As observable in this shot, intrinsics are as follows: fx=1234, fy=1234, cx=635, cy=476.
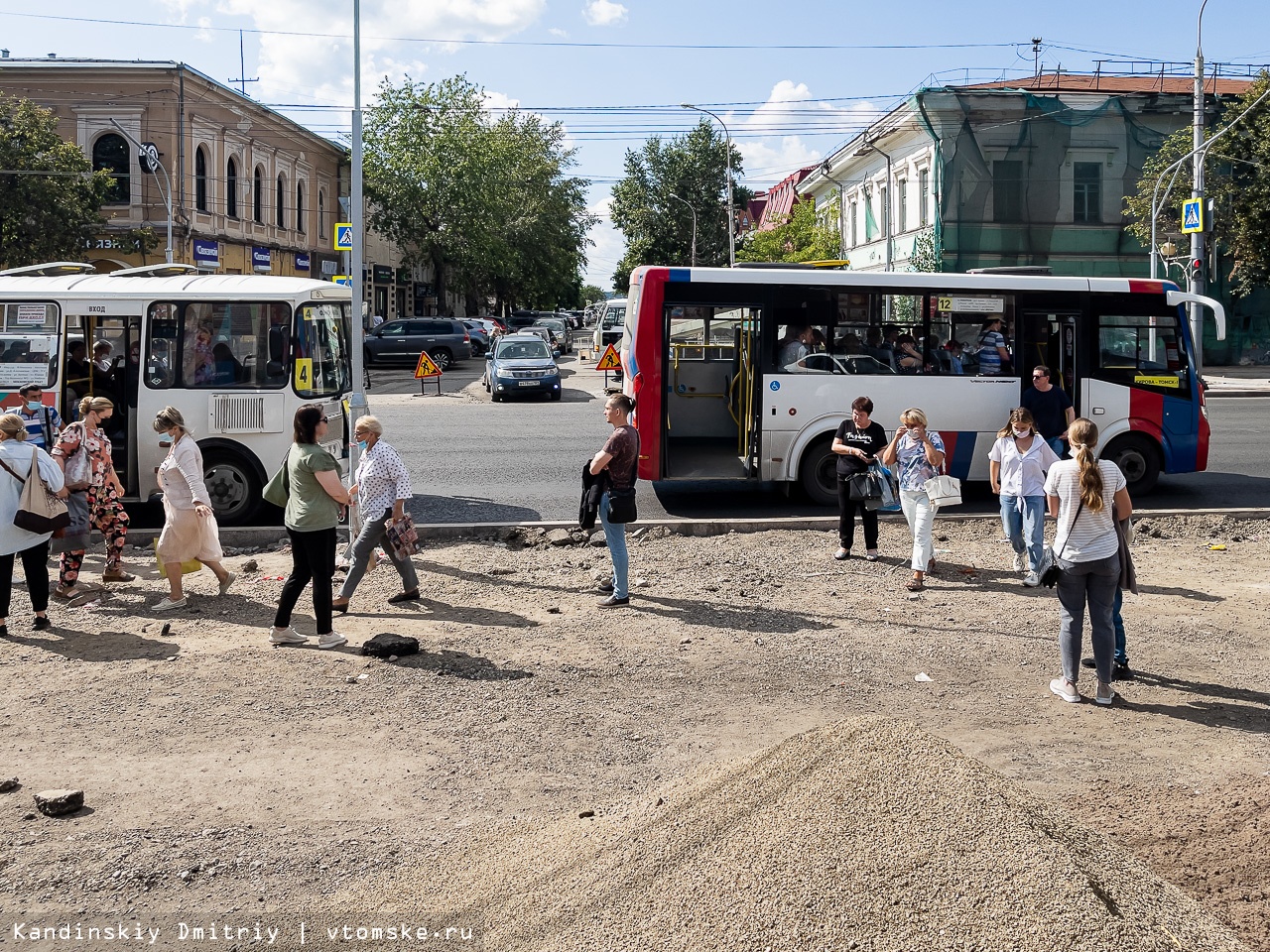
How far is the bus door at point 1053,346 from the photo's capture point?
14.5 meters

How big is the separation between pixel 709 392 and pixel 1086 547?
7.95 meters

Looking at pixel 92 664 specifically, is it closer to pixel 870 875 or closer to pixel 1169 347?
pixel 870 875

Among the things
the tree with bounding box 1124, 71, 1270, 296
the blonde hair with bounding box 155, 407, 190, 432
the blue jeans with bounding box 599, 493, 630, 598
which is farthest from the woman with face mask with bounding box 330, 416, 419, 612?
the tree with bounding box 1124, 71, 1270, 296

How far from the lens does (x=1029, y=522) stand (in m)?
10.2

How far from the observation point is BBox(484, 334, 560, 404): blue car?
2970cm

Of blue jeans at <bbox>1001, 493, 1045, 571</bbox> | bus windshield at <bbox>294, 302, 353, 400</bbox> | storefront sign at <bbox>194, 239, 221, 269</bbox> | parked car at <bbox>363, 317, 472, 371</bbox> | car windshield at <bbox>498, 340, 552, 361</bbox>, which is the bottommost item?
blue jeans at <bbox>1001, 493, 1045, 571</bbox>

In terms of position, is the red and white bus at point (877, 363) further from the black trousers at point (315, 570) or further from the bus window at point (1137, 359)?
the black trousers at point (315, 570)

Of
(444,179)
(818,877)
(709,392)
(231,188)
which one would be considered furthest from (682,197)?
(818,877)

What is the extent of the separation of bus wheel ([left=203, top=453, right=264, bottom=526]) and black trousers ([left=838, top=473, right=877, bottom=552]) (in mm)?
5972

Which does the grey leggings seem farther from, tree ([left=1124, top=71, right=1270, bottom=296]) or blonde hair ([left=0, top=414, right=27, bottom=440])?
tree ([left=1124, top=71, right=1270, bottom=296])

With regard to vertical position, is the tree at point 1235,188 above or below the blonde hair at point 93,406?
above

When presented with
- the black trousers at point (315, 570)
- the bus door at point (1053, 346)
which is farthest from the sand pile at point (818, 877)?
the bus door at point (1053, 346)

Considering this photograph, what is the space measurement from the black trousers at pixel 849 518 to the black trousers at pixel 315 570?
15.5ft

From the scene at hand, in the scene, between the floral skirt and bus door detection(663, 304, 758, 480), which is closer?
the floral skirt
